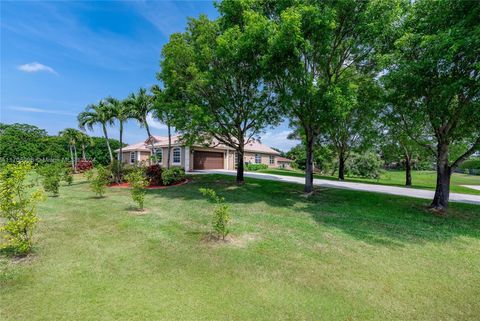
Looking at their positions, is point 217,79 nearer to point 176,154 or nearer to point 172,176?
point 172,176

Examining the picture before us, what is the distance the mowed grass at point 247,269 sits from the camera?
373cm

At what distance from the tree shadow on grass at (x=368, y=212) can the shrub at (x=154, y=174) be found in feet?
11.1

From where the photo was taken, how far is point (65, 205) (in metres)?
10.7

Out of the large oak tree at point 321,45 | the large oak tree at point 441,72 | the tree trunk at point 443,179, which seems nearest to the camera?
the large oak tree at point 441,72

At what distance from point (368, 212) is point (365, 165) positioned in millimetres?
23811

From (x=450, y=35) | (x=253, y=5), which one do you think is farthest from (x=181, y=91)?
(x=450, y=35)

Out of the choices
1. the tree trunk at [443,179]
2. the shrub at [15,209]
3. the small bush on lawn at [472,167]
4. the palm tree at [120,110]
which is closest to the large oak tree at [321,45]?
the tree trunk at [443,179]

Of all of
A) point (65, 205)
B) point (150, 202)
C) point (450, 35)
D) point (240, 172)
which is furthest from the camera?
point (240, 172)

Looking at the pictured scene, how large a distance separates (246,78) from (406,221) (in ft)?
36.3

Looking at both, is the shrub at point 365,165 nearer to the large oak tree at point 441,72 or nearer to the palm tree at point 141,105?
the large oak tree at point 441,72

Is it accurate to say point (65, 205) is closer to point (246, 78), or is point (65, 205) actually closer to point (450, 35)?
point (246, 78)

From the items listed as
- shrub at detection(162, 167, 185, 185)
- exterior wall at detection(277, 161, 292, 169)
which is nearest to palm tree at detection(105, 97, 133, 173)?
shrub at detection(162, 167, 185, 185)

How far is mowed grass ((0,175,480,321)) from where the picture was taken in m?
3.73

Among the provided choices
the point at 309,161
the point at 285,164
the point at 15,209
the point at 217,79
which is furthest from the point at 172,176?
the point at 285,164
